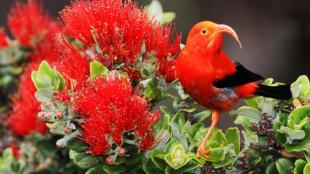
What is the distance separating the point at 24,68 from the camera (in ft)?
8.03

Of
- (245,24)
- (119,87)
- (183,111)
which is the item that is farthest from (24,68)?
(245,24)

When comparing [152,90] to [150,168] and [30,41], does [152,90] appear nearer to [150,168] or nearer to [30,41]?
[150,168]

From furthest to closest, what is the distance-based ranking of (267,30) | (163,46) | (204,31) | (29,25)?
(267,30) < (29,25) < (163,46) < (204,31)

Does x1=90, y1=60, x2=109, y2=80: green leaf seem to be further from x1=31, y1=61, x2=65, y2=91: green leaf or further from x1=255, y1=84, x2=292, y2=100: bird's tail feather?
x1=255, y1=84, x2=292, y2=100: bird's tail feather

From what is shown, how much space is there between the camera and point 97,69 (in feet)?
5.16

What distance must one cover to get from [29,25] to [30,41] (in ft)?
0.20

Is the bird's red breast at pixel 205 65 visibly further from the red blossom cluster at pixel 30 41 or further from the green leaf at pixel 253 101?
the red blossom cluster at pixel 30 41

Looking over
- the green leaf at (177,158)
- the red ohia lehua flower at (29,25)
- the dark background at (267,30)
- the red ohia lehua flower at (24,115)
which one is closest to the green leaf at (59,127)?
the green leaf at (177,158)

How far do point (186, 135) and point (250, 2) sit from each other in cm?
223

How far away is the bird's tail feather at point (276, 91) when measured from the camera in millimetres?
1607

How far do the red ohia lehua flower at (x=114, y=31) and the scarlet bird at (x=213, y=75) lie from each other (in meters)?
0.10

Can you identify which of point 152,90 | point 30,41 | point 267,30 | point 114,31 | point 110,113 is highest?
point 267,30

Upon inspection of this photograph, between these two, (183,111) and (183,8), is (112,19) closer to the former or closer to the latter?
(183,111)

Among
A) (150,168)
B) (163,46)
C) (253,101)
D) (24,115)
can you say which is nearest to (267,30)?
(24,115)
